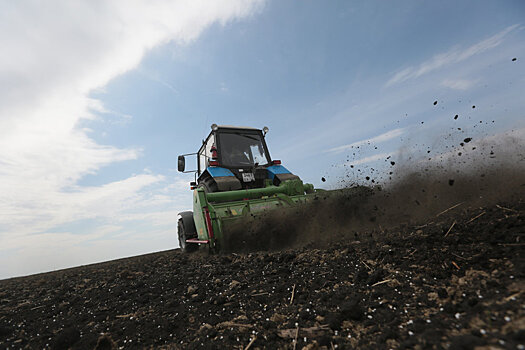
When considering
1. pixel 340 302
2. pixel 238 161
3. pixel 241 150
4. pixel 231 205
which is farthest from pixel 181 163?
pixel 340 302

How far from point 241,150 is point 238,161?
356mm

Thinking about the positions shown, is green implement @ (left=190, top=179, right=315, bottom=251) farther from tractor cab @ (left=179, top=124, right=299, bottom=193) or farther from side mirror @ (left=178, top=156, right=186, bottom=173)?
side mirror @ (left=178, top=156, right=186, bottom=173)

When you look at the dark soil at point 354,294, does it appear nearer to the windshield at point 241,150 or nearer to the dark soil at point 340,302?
the dark soil at point 340,302

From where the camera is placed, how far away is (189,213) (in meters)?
7.11

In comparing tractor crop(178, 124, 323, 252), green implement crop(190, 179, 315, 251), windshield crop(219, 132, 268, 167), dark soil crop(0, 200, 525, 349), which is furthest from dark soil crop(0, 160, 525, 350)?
windshield crop(219, 132, 268, 167)

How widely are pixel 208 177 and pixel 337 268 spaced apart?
14.0 ft

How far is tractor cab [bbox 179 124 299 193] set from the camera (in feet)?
21.3

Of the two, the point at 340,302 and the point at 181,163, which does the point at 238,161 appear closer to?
the point at 181,163

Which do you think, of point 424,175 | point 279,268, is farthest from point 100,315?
point 424,175

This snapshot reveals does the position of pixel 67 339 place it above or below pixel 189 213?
below

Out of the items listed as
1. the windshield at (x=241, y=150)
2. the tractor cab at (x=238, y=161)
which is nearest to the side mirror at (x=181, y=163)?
the tractor cab at (x=238, y=161)

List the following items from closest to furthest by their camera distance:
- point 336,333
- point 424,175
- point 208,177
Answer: point 336,333 → point 424,175 → point 208,177

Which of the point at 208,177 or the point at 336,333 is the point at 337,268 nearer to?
the point at 336,333

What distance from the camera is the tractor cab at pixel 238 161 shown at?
6488 mm
